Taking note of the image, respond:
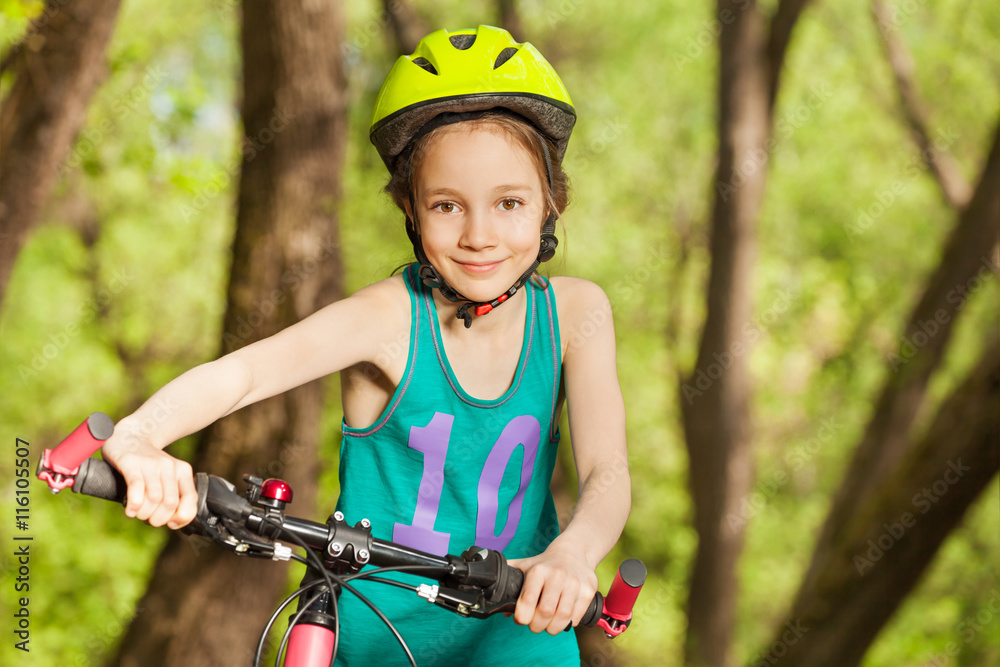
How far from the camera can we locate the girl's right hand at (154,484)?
137 centimetres

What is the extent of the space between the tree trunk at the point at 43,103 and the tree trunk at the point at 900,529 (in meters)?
4.99

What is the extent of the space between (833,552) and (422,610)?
3.06 meters

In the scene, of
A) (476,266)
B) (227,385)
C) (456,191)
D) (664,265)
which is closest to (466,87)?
(456,191)

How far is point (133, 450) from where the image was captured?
1.41m

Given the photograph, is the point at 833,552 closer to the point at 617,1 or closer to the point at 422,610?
the point at 422,610

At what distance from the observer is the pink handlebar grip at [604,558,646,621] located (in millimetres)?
1578

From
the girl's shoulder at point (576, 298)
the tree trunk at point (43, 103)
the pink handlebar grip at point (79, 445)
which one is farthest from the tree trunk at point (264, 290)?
the pink handlebar grip at point (79, 445)

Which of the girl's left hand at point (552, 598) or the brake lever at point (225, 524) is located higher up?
the brake lever at point (225, 524)

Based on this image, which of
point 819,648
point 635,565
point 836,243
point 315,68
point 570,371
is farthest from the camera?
point 836,243

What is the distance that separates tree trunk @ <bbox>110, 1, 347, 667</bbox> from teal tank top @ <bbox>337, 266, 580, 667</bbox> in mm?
3096

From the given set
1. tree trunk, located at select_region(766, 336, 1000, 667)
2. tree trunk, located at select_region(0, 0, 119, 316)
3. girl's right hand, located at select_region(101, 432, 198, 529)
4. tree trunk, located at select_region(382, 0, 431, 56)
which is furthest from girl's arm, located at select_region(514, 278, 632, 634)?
tree trunk, located at select_region(382, 0, 431, 56)

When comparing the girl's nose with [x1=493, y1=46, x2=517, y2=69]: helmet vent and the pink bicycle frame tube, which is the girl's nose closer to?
[x1=493, y1=46, x2=517, y2=69]: helmet vent

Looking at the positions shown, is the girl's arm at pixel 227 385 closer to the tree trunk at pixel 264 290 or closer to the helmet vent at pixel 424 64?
the helmet vent at pixel 424 64

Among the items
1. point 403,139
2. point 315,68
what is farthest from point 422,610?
point 315,68
